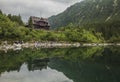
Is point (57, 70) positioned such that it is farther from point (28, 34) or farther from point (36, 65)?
point (28, 34)

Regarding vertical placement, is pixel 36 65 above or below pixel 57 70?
above

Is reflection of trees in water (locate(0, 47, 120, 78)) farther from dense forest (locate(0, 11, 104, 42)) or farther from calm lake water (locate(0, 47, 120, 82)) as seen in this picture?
dense forest (locate(0, 11, 104, 42))

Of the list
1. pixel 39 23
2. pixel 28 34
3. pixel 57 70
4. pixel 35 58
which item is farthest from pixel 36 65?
pixel 39 23

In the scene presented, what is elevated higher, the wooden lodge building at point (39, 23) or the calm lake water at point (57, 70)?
the wooden lodge building at point (39, 23)

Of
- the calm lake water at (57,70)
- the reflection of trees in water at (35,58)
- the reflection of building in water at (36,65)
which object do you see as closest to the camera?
the calm lake water at (57,70)

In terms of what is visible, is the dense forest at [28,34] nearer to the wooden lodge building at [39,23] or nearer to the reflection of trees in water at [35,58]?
the wooden lodge building at [39,23]

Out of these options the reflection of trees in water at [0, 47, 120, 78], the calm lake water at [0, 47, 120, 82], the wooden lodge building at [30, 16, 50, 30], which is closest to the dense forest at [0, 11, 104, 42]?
the wooden lodge building at [30, 16, 50, 30]

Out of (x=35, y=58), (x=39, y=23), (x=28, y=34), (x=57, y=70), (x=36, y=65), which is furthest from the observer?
(x=39, y=23)

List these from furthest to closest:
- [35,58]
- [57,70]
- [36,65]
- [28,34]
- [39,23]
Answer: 1. [39,23]
2. [28,34]
3. [35,58]
4. [36,65]
5. [57,70]

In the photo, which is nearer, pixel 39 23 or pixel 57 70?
pixel 57 70

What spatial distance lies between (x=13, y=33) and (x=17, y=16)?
160 feet

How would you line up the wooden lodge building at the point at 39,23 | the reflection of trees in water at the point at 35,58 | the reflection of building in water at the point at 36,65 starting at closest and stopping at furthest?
the reflection of building in water at the point at 36,65, the reflection of trees in water at the point at 35,58, the wooden lodge building at the point at 39,23

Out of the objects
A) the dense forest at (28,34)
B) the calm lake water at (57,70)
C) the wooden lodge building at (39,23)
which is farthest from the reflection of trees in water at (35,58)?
the wooden lodge building at (39,23)

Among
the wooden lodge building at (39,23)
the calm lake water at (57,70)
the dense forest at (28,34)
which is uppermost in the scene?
the wooden lodge building at (39,23)
